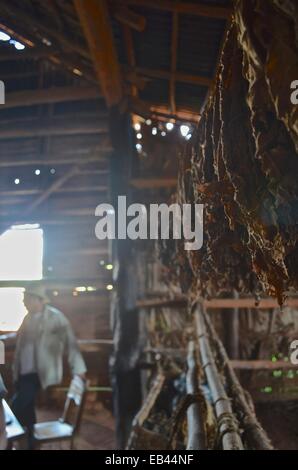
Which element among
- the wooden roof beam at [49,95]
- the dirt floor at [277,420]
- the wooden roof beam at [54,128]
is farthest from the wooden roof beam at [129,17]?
the dirt floor at [277,420]

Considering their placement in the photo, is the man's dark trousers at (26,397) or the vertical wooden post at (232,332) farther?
the vertical wooden post at (232,332)

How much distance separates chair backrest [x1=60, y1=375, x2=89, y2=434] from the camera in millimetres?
4715

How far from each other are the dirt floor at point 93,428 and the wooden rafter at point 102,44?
5398 millimetres

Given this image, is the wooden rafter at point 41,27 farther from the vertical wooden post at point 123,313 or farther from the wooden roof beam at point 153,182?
the wooden roof beam at point 153,182

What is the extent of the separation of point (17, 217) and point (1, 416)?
1.91 metres

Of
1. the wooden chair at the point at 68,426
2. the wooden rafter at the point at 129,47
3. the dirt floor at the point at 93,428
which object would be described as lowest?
the dirt floor at the point at 93,428

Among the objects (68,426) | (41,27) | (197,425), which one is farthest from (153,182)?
(68,426)

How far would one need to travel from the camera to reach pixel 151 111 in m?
5.41

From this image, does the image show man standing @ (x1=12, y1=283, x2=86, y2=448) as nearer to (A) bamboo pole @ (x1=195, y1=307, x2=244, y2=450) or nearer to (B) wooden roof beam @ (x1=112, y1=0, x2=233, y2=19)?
(A) bamboo pole @ (x1=195, y1=307, x2=244, y2=450)

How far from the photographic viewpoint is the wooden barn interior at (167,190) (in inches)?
44.1

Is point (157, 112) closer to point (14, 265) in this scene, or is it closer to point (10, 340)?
point (14, 265)

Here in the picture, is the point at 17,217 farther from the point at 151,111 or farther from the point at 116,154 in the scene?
the point at 151,111
